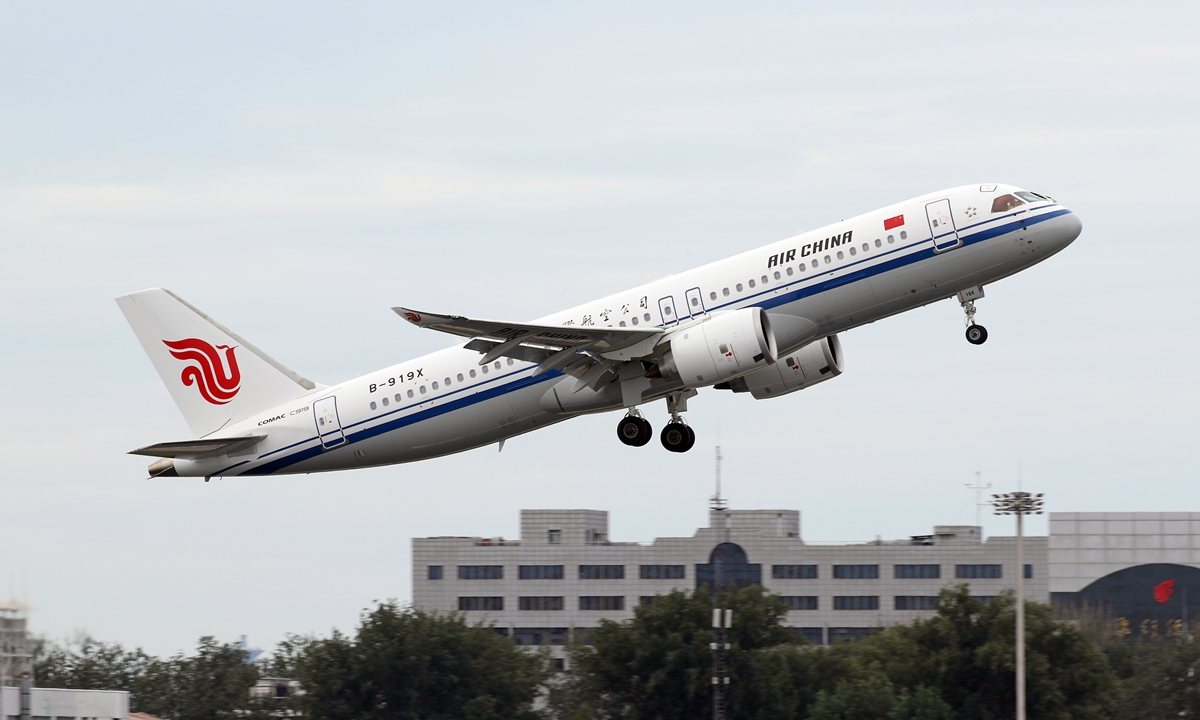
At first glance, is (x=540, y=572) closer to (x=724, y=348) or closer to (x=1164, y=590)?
(x=1164, y=590)

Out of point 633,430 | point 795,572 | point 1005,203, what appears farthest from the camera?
point 795,572

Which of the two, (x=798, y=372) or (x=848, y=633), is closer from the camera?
(x=798, y=372)

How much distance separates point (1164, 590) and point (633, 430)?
383 ft

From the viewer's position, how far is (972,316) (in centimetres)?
4994

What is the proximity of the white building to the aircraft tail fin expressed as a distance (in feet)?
328

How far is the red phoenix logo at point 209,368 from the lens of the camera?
5669 centimetres

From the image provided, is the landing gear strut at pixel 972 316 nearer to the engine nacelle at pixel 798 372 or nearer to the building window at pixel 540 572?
the engine nacelle at pixel 798 372

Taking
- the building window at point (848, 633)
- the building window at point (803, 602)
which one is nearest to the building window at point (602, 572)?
the building window at point (803, 602)

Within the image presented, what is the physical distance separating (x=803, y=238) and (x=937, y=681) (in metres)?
65.7

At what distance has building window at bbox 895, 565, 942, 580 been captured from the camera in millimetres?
157250

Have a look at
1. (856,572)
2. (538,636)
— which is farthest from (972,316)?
(538,636)

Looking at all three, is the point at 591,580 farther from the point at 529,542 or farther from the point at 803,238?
the point at 803,238

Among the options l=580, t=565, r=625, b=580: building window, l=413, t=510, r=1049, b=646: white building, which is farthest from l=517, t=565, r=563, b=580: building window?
l=580, t=565, r=625, b=580: building window

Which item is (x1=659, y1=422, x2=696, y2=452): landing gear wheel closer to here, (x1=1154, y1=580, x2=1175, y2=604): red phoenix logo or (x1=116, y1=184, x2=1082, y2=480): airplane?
(x1=116, y1=184, x2=1082, y2=480): airplane
